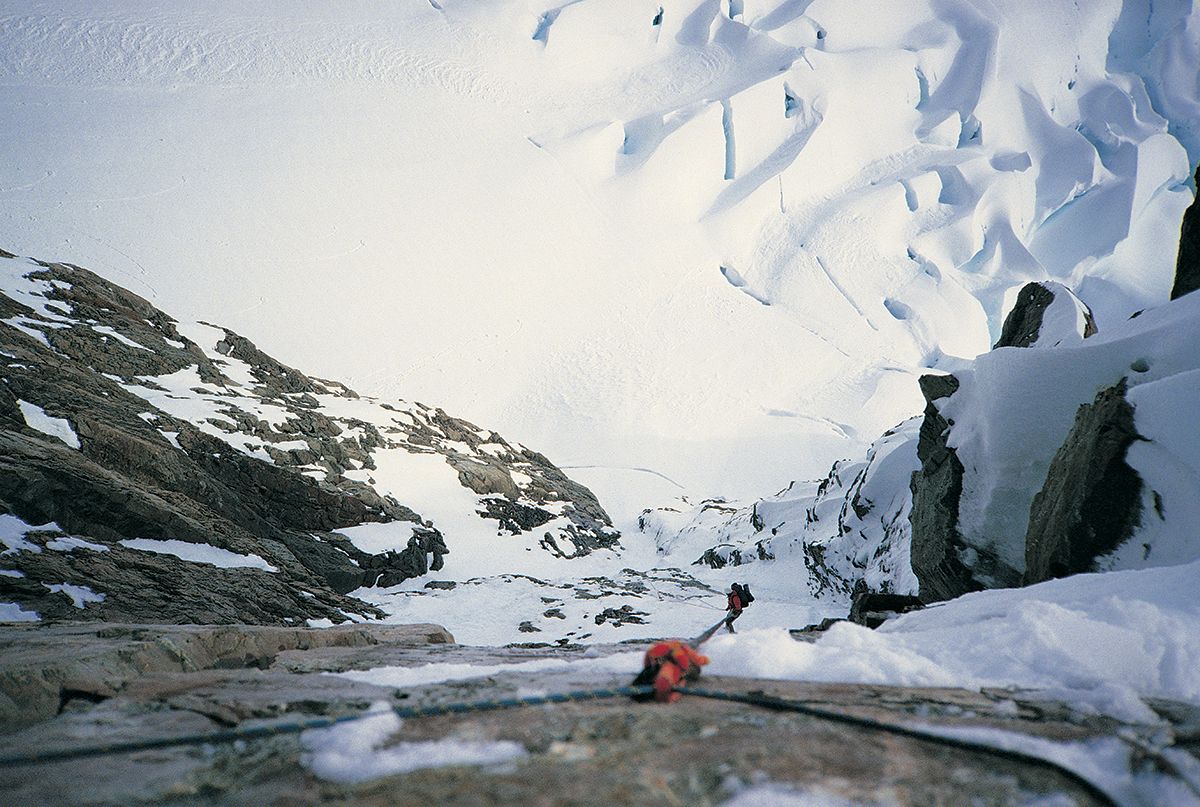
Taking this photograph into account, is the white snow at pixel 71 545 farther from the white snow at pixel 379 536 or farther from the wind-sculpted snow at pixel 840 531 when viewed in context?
the wind-sculpted snow at pixel 840 531

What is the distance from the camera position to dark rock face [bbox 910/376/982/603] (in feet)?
25.1

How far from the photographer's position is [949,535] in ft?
25.1

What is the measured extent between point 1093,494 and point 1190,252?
427 centimetres

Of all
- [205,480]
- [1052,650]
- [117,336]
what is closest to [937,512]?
[1052,650]

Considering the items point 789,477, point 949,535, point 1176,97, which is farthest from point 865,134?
point 949,535

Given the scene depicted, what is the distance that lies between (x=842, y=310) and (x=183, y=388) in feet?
164


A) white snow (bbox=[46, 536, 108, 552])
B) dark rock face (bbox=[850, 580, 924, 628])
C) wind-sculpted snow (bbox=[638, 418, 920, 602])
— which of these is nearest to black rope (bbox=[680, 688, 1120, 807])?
dark rock face (bbox=[850, 580, 924, 628])

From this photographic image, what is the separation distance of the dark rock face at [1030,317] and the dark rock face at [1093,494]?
4164 millimetres

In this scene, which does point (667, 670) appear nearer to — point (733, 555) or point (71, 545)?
point (71, 545)

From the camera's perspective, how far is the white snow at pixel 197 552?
9.00 m

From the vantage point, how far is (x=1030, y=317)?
9.51m

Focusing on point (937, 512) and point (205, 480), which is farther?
point (205, 480)

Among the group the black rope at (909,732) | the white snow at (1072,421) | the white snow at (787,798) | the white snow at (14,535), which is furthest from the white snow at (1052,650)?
the white snow at (14,535)

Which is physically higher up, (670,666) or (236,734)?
(670,666)
